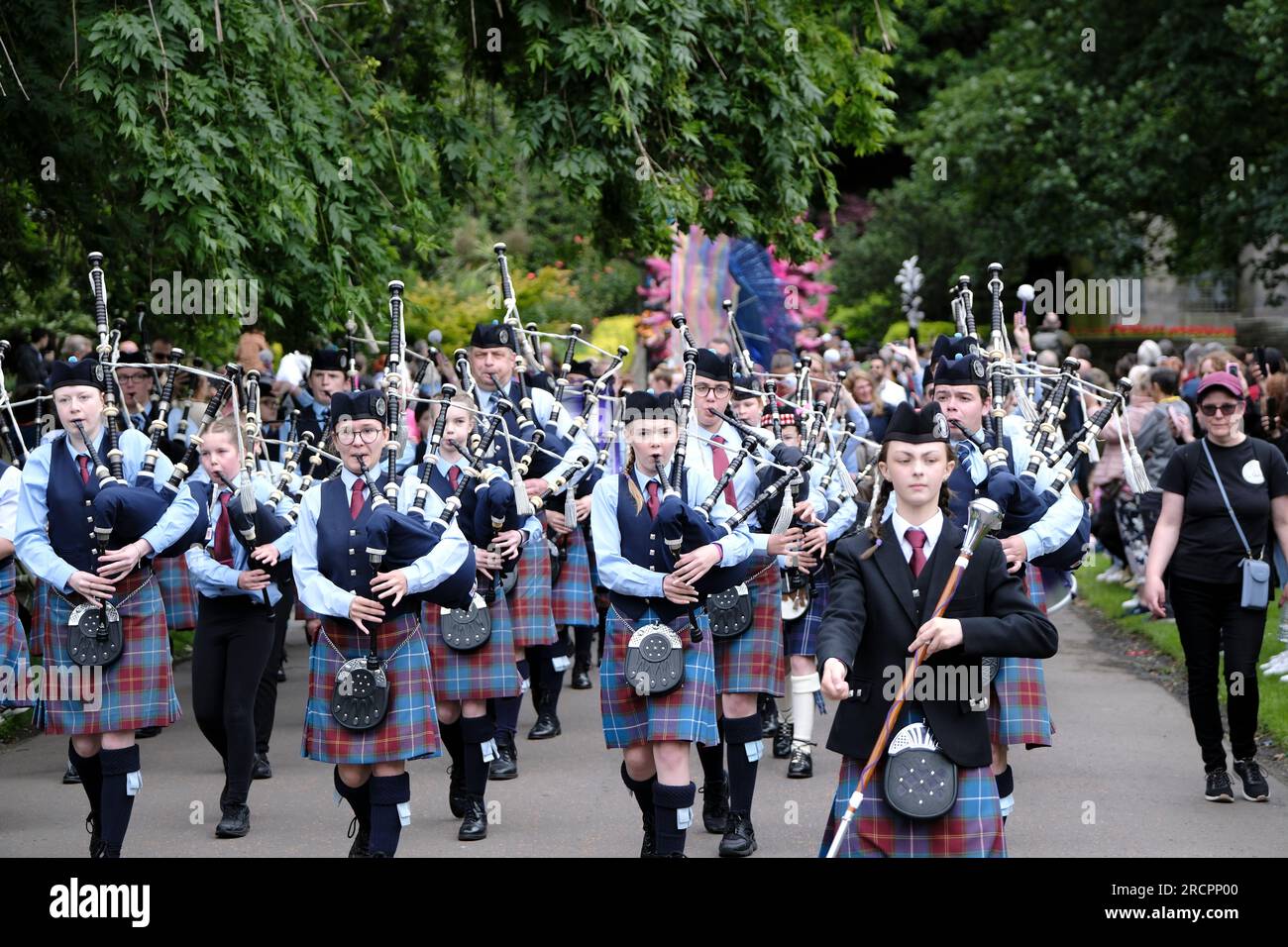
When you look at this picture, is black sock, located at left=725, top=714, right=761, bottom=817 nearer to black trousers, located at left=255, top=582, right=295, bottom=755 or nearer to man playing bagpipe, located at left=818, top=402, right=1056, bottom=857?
man playing bagpipe, located at left=818, top=402, right=1056, bottom=857

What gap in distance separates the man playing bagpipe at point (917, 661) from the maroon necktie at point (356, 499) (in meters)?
1.82

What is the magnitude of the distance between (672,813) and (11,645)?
272 centimetres

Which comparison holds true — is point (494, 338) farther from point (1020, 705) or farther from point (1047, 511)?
point (1020, 705)

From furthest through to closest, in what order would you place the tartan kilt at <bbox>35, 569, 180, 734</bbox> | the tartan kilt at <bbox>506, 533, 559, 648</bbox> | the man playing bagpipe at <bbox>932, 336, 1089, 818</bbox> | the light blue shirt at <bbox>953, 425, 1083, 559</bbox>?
the tartan kilt at <bbox>506, 533, 559, 648</bbox> → the tartan kilt at <bbox>35, 569, 180, 734</bbox> → the man playing bagpipe at <bbox>932, 336, 1089, 818</bbox> → the light blue shirt at <bbox>953, 425, 1083, 559</bbox>

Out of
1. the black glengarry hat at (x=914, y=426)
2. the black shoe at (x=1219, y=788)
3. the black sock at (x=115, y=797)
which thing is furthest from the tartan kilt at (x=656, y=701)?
the black shoe at (x=1219, y=788)

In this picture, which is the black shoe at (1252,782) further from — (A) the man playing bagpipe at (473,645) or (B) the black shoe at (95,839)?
(B) the black shoe at (95,839)

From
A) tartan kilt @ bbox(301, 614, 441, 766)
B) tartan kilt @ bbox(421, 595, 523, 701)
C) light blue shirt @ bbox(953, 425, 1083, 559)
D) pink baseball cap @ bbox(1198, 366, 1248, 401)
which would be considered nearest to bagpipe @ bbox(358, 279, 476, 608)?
tartan kilt @ bbox(301, 614, 441, 766)

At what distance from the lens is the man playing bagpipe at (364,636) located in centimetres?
552

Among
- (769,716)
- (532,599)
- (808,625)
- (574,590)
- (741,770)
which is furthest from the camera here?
(574,590)

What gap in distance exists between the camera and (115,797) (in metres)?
6.09

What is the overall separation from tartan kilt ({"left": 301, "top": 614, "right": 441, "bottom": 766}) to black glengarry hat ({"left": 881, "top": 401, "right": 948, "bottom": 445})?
6.45ft

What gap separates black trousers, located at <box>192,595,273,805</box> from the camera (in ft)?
22.1

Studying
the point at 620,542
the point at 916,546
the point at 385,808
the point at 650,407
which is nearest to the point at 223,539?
the point at 385,808

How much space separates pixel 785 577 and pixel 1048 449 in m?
1.66
